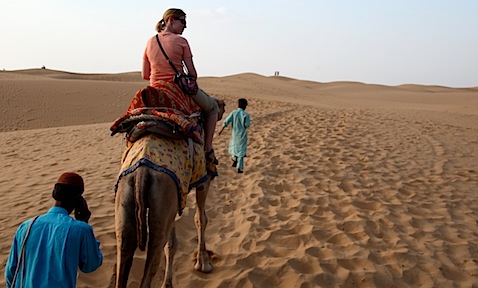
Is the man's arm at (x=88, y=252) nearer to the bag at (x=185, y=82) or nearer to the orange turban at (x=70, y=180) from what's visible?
the orange turban at (x=70, y=180)

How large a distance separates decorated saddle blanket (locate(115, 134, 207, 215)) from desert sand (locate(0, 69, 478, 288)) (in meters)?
1.55

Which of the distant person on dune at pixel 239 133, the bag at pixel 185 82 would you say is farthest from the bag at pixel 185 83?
the distant person on dune at pixel 239 133

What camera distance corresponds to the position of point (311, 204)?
20.5ft

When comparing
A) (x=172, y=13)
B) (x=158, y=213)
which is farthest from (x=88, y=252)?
(x=172, y=13)

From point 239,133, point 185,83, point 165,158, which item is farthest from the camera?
point 239,133

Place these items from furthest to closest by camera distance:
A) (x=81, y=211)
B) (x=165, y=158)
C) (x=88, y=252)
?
(x=165, y=158) → (x=81, y=211) → (x=88, y=252)

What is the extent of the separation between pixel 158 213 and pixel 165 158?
40 centimetres

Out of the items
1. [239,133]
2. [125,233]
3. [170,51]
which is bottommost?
[239,133]

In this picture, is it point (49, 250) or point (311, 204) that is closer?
point (49, 250)

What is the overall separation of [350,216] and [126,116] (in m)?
3.79

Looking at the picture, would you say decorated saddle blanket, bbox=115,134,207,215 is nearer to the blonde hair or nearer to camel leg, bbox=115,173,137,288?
camel leg, bbox=115,173,137,288

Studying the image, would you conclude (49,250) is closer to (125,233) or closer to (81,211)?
(81,211)

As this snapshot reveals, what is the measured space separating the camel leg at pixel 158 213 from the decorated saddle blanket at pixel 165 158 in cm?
7

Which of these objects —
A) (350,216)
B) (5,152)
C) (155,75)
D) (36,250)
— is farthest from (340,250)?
(5,152)
